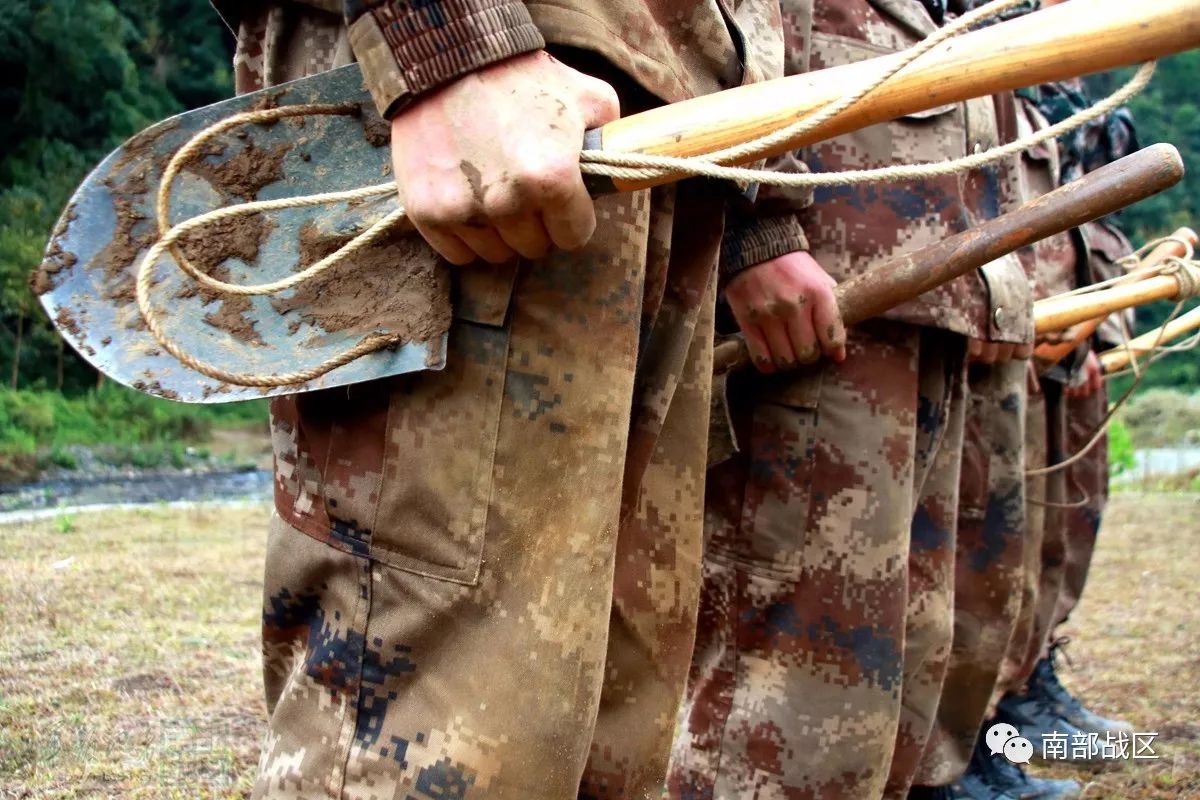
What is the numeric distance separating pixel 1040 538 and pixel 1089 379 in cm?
71

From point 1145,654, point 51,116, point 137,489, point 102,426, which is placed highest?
point 51,116

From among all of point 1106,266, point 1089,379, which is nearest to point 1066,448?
point 1089,379

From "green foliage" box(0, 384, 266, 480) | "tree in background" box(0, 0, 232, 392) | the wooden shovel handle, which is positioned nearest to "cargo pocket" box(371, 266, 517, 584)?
the wooden shovel handle

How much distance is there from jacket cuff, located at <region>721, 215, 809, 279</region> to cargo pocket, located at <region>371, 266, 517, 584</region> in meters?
0.97

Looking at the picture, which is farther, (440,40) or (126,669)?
(126,669)

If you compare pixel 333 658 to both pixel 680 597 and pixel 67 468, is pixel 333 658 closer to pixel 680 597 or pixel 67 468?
pixel 680 597

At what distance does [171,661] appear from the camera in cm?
348

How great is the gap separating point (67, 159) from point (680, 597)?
18.6 m

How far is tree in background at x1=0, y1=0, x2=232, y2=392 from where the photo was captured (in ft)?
51.9

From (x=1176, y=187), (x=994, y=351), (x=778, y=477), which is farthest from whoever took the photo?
(x=1176, y=187)

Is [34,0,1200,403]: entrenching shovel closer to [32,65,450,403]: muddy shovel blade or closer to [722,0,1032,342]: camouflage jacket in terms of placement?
[32,65,450,403]: muddy shovel blade

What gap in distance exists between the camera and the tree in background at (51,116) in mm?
15828

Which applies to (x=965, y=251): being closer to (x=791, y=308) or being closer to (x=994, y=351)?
(x=791, y=308)

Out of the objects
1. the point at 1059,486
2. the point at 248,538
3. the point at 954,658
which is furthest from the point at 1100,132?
the point at 248,538
